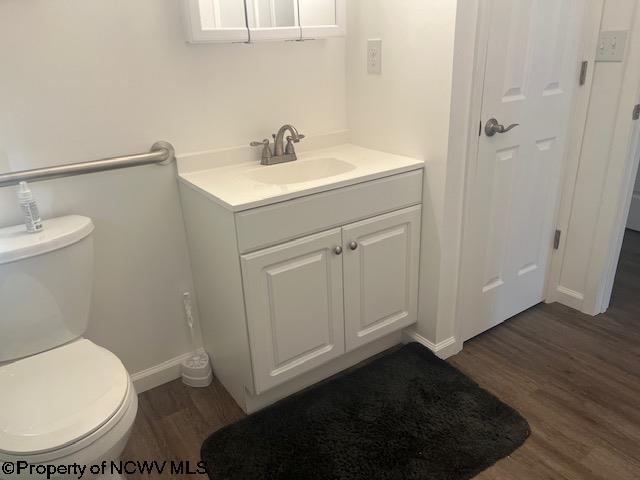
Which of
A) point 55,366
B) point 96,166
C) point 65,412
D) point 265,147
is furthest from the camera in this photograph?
point 265,147

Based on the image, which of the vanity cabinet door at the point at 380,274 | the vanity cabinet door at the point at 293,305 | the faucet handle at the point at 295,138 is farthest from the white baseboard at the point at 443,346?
the faucet handle at the point at 295,138

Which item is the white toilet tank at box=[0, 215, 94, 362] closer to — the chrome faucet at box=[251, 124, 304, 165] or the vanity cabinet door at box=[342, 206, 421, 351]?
the chrome faucet at box=[251, 124, 304, 165]

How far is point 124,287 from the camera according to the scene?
5.91 ft

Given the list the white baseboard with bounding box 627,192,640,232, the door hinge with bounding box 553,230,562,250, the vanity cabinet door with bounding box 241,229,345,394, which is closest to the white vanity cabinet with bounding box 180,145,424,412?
the vanity cabinet door with bounding box 241,229,345,394

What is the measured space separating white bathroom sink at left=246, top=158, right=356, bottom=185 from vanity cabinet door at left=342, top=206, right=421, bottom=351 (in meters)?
0.26

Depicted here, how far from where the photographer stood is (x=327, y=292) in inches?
69.1

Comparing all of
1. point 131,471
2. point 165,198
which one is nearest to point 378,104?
point 165,198

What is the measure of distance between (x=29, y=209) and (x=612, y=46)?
219 centimetres

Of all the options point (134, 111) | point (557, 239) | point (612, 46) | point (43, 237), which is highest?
point (612, 46)

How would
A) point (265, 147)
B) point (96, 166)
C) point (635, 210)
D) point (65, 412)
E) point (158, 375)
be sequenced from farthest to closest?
1. point (635, 210)
2. point (158, 375)
3. point (265, 147)
4. point (96, 166)
5. point (65, 412)

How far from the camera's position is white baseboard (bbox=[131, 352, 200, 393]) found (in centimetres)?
194

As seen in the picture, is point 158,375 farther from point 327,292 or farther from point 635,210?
point 635,210

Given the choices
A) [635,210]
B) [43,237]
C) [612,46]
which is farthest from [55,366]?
[635,210]

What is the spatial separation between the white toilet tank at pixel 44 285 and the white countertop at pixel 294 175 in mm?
419
